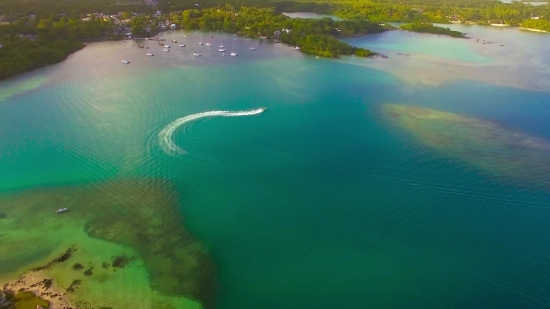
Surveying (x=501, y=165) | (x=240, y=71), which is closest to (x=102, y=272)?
(x=501, y=165)

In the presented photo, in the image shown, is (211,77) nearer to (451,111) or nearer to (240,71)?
(240,71)

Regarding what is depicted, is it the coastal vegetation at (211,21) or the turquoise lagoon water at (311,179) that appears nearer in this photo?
the turquoise lagoon water at (311,179)

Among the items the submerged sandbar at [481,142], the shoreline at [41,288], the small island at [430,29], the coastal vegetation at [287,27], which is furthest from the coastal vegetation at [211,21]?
the shoreline at [41,288]

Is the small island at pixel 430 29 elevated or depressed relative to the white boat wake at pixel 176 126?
elevated

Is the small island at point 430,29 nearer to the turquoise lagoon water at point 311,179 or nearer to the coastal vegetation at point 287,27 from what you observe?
the coastal vegetation at point 287,27

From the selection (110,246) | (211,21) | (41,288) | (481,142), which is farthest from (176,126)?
(211,21)

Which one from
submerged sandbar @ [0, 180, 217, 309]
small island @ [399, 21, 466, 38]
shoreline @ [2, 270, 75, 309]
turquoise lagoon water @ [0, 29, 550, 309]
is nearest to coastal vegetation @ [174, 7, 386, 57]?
small island @ [399, 21, 466, 38]
